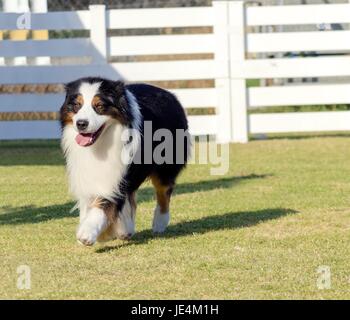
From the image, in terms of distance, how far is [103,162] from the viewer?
7500 mm

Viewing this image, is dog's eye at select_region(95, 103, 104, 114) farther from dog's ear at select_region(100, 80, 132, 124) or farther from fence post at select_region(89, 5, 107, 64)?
fence post at select_region(89, 5, 107, 64)

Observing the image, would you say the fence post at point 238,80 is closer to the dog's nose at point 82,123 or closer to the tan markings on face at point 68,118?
the tan markings on face at point 68,118

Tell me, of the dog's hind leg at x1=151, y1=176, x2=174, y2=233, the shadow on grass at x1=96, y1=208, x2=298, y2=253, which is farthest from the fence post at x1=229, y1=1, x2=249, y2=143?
the dog's hind leg at x1=151, y1=176, x2=174, y2=233

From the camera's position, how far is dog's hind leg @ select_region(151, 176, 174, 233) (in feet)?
26.6

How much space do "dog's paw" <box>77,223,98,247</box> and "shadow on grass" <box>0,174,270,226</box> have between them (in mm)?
1632

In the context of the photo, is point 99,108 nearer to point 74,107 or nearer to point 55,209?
point 74,107

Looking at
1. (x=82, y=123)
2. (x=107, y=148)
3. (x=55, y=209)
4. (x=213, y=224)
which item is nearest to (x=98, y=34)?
(x=55, y=209)

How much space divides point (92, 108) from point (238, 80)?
7638mm

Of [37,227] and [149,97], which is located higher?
[149,97]

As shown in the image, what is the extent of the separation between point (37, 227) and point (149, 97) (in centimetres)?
140

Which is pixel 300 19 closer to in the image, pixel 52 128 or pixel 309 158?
pixel 309 158

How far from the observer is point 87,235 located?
23.2 ft
